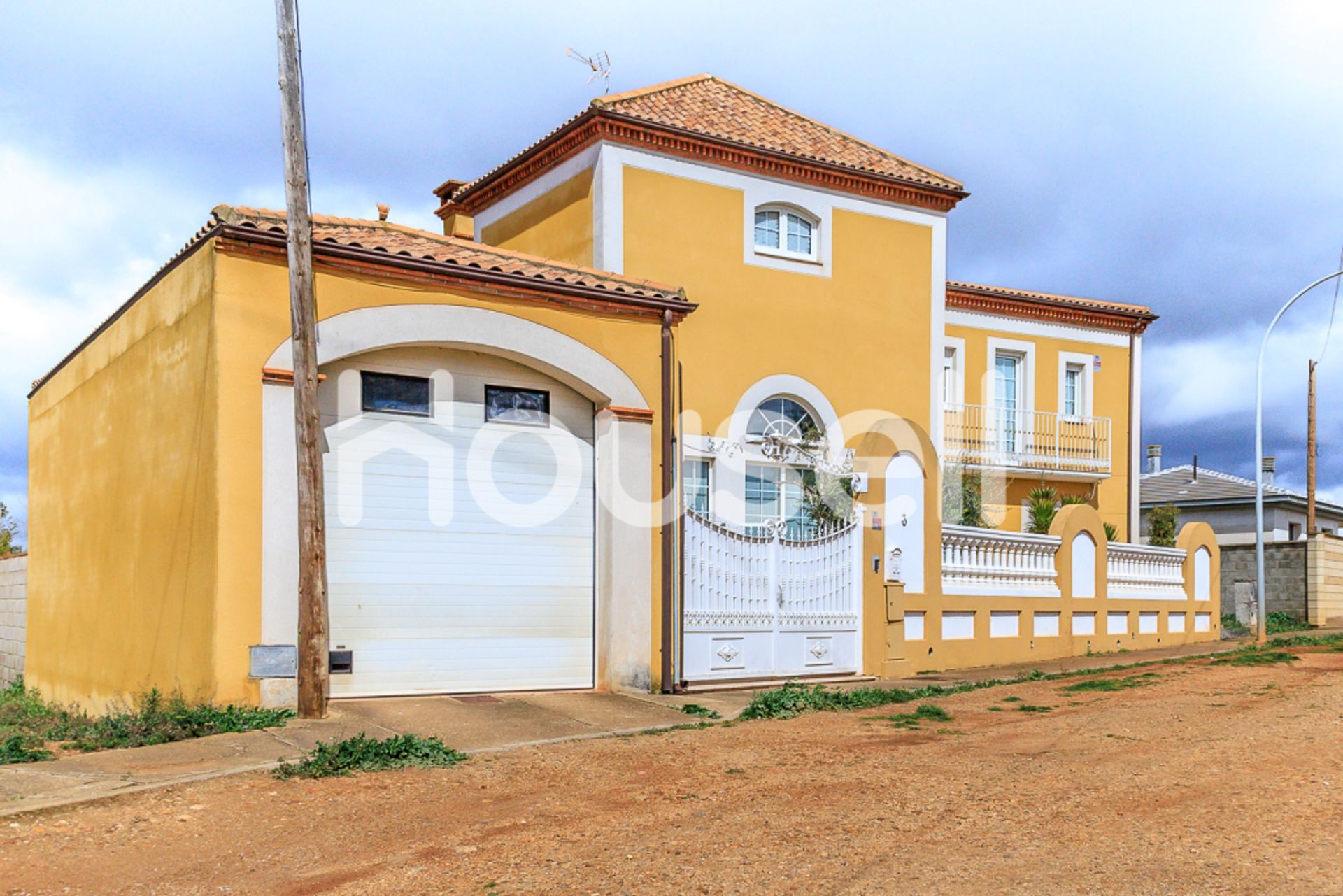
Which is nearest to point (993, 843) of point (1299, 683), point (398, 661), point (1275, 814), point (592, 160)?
point (1275, 814)

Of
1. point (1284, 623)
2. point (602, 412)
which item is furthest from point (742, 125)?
point (1284, 623)

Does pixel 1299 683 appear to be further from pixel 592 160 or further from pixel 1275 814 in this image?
pixel 592 160

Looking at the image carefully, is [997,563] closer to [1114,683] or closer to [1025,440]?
[1114,683]

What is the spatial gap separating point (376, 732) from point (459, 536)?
2.91 metres

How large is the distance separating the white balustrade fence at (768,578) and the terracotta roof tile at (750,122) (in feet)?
19.5

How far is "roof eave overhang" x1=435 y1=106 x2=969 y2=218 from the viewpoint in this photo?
16.0m

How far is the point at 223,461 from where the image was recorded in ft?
34.3

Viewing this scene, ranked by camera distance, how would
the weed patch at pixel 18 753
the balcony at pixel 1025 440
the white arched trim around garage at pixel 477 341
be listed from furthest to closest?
the balcony at pixel 1025 440, the white arched trim around garage at pixel 477 341, the weed patch at pixel 18 753

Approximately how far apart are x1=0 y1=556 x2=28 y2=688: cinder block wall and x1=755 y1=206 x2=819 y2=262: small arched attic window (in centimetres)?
1196

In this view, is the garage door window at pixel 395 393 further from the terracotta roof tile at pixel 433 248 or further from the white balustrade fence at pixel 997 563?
the white balustrade fence at pixel 997 563

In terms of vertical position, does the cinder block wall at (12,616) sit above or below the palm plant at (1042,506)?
below

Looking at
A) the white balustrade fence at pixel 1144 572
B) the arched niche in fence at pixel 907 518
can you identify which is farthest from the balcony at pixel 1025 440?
the arched niche in fence at pixel 907 518

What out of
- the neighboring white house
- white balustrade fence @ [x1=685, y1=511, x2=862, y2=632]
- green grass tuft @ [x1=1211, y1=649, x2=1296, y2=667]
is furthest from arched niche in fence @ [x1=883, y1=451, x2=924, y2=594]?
the neighboring white house

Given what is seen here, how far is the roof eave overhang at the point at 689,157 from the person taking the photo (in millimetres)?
15984
